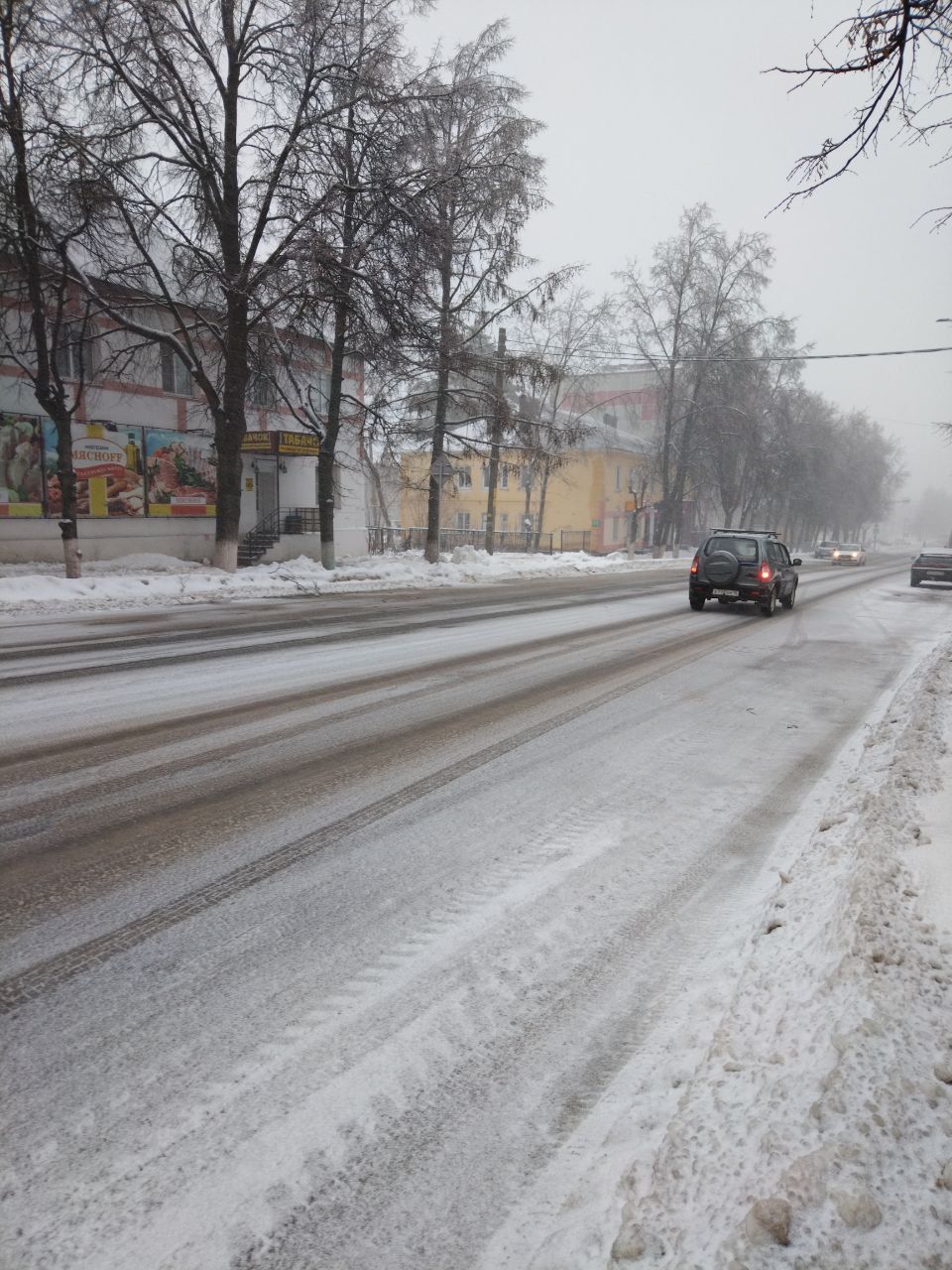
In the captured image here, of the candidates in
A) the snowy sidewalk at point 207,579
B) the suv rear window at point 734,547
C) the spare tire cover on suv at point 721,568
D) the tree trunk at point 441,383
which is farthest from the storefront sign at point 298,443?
the spare tire cover on suv at point 721,568

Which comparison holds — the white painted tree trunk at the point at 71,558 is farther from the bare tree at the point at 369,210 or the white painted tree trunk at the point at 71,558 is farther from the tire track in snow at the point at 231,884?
the tire track in snow at the point at 231,884

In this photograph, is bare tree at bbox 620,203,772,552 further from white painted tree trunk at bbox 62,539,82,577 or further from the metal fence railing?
white painted tree trunk at bbox 62,539,82,577

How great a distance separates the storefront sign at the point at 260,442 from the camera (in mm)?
24188

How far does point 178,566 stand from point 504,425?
9.64 meters

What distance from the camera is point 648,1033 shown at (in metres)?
2.58

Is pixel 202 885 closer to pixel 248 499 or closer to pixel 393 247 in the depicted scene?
pixel 393 247

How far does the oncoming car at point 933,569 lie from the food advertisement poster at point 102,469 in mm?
25556

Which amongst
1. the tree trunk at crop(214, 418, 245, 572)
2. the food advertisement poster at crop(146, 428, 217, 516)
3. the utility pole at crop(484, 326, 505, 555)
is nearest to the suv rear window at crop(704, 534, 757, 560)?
the utility pole at crop(484, 326, 505, 555)

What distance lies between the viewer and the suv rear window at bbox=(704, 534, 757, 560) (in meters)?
15.4

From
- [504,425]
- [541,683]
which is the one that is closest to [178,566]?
[504,425]

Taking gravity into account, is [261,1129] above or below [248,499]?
below

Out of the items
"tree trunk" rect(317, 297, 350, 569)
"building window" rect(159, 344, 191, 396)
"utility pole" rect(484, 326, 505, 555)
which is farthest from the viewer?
"building window" rect(159, 344, 191, 396)

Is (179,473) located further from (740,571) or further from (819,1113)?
(819,1113)

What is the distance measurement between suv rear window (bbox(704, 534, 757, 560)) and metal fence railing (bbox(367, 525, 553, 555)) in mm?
15782
